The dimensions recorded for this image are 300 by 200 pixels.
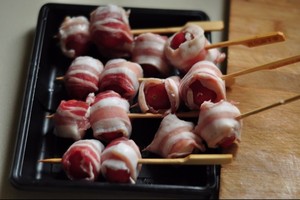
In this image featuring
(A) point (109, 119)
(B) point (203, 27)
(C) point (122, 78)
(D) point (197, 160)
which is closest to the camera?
(D) point (197, 160)

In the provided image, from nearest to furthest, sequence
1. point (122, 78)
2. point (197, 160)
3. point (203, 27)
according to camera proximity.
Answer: point (197, 160)
point (122, 78)
point (203, 27)

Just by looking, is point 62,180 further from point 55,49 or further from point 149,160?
point 55,49

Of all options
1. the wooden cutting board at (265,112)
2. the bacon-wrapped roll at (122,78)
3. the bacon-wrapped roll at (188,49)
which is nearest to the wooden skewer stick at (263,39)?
the bacon-wrapped roll at (188,49)

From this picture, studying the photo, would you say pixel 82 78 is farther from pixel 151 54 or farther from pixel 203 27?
pixel 203 27

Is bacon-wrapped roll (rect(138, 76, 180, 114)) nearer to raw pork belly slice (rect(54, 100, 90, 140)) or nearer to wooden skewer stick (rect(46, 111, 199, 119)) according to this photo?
wooden skewer stick (rect(46, 111, 199, 119))

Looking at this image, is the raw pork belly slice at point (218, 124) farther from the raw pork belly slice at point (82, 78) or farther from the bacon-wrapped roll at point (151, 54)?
the raw pork belly slice at point (82, 78)

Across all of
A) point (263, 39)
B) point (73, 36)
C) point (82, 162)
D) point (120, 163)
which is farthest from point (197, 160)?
point (73, 36)

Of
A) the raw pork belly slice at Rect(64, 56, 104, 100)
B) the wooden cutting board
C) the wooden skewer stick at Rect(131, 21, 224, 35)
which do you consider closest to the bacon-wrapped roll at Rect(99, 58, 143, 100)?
the raw pork belly slice at Rect(64, 56, 104, 100)

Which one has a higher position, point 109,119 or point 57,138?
point 109,119
